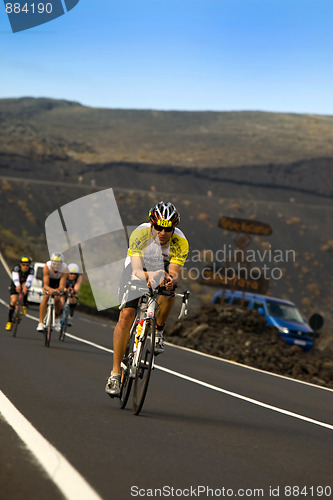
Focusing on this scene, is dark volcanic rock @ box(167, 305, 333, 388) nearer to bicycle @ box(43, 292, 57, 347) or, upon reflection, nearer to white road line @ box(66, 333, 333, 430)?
white road line @ box(66, 333, 333, 430)

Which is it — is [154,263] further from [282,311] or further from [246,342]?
[282,311]

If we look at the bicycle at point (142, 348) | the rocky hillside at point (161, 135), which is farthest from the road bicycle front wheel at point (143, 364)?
the rocky hillside at point (161, 135)

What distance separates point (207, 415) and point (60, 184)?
7812 centimetres

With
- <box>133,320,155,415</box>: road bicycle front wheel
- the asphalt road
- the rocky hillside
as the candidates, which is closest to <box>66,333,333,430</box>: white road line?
the asphalt road

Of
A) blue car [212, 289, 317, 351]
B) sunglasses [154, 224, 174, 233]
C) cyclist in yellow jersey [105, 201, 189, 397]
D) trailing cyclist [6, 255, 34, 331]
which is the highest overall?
sunglasses [154, 224, 174, 233]

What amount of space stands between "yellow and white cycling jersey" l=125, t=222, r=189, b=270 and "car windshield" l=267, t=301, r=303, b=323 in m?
20.5

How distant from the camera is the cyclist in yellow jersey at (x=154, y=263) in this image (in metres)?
7.58

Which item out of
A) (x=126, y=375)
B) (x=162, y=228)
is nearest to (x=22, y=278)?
(x=126, y=375)

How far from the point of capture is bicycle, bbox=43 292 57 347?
1572 cm

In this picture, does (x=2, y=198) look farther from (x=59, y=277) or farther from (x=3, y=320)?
(x=59, y=277)

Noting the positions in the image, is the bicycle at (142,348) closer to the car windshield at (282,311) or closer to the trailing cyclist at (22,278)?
the trailing cyclist at (22,278)

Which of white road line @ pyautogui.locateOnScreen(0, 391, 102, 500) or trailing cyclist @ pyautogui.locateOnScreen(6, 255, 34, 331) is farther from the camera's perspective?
trailing cyclist @ pyautogui.locateOnScreen(6, 255, 34, 331)

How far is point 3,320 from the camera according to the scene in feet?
72.5

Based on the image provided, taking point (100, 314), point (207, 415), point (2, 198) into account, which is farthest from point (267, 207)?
point (207, 415)
